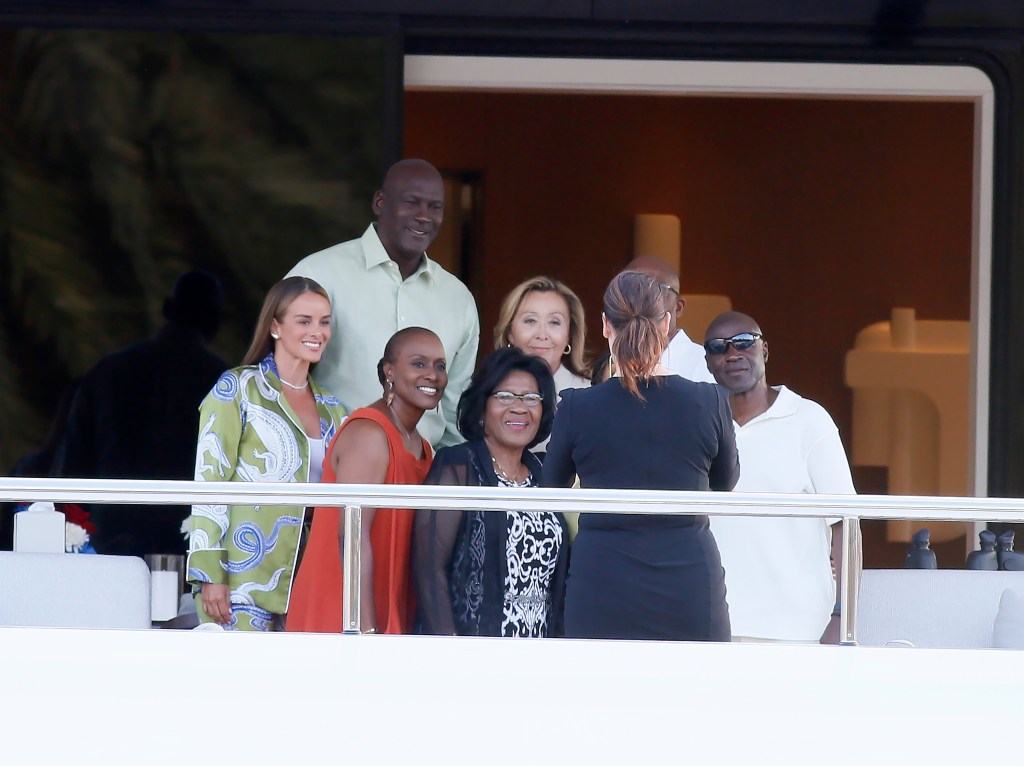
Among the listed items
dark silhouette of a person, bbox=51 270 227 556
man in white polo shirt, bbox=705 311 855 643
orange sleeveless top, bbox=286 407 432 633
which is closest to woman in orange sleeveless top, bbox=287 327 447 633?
orange sleeveless top, bbox=286 407 432 633

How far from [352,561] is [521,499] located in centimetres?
41

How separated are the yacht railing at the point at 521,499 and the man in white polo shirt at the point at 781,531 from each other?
86 centimetres

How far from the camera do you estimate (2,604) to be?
3816 millimetres

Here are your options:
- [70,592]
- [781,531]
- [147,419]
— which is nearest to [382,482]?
[70,592]

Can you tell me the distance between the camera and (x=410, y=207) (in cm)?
440

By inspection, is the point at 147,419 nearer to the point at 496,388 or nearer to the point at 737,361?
the point at 496,388

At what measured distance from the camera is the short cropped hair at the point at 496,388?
3754mm

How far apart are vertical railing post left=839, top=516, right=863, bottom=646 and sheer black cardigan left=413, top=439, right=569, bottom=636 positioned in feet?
2.56

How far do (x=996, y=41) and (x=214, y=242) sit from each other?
10.5 ft

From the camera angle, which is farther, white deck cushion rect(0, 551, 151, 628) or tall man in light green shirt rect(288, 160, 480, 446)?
tall man in light green shirt rect(288, 160, 480, 446)

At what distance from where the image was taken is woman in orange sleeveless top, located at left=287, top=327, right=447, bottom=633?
141 inches

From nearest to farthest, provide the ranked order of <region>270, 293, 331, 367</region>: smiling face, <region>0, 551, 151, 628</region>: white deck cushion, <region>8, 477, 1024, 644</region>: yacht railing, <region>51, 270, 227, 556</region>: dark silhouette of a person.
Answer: <region>8, 477, 1024, 644</region>: yacht railing → <region>0, 551, 151, 628</region>: white deck cushion → <region>270, 293, 331, 367</region>: smiling face → <region>51, 270, 227, 556</region>: dark silhouette of a person

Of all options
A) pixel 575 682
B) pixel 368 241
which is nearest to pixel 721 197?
pixel 368 241

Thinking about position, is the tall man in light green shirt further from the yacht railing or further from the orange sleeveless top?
the yacht railing
